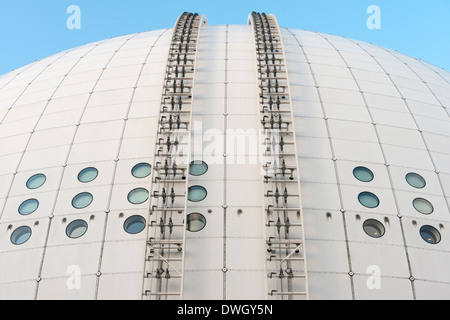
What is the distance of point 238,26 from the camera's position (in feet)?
119

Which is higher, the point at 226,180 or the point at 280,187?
the point at 226,180

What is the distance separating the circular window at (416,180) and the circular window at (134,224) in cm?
1133

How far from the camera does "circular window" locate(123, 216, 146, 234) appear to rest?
62.8 ft

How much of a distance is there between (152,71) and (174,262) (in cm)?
1325

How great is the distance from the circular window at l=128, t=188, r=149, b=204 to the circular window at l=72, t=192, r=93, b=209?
1.68 m

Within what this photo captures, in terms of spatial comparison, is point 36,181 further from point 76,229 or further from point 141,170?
point 141,170

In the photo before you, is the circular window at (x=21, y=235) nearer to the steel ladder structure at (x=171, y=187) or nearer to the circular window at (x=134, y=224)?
the circular window at (x=134, y=224)

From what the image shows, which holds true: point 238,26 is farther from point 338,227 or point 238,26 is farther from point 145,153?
point 338,227

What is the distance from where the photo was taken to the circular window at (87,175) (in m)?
21.2

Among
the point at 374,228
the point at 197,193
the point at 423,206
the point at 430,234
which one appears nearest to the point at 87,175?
the point at 197,193

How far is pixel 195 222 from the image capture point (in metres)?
19.3

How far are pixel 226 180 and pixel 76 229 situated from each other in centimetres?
629
